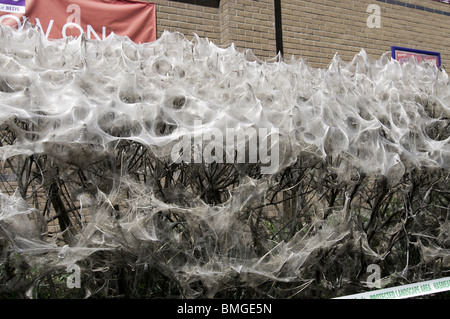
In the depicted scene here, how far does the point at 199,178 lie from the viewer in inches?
148

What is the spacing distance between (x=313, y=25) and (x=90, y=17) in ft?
13.2

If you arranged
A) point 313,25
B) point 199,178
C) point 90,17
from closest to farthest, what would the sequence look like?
point 199,178, point 90,17, point 313,25

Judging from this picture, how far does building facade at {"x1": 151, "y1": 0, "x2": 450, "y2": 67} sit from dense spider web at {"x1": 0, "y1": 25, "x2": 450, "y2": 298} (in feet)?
10.8

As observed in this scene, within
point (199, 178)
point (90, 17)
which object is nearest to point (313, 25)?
point (90, 17)

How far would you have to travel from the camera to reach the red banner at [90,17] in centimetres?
696

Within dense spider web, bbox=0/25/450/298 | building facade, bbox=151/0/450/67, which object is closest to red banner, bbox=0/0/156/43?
building facade, bbox=151/0/450/67

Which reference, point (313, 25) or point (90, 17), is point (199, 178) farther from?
point (313, 25)

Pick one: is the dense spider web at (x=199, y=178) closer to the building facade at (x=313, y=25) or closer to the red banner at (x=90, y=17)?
the red banner at (x=90, y=17)

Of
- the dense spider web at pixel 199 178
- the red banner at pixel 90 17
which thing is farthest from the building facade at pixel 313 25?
the dense spider web at pixel 199 178

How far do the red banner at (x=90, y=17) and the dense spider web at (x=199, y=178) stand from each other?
2.72m

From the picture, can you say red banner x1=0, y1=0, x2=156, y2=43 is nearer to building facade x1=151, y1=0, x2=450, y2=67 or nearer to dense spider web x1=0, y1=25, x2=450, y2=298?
building facade x1=151, y1=0, x2=450, y2=67

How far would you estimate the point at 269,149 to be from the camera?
3.68 m

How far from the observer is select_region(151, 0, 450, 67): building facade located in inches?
320
